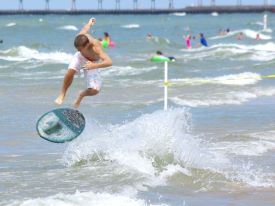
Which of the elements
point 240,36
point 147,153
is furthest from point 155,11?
point 147,153

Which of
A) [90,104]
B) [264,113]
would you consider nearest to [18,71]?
[90,104]

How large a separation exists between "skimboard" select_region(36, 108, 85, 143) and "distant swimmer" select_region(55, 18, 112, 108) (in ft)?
2.07

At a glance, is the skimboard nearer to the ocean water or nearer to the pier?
the ocean water

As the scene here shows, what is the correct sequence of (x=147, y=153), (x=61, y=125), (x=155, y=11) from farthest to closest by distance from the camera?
(x=155, y=11) < (x=147, y=153) < (x=61, y=125)

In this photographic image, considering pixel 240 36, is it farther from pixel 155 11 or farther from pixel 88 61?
pixel 155 11

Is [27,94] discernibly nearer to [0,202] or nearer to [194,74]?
[194,74]

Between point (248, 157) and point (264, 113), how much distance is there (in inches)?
203

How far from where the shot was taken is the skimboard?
10.5m

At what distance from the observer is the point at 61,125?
10.5 m

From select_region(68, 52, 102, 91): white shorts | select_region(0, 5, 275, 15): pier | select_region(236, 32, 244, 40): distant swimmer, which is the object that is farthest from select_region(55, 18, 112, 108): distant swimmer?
select_region(0, 5, 275, 15): pier

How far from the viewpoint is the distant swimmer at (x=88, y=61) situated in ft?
31.6

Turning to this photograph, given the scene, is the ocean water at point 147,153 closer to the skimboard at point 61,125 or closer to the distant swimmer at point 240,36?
the skimboard at point 61,125

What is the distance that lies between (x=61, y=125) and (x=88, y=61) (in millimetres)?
1035

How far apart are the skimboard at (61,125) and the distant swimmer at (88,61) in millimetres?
631
